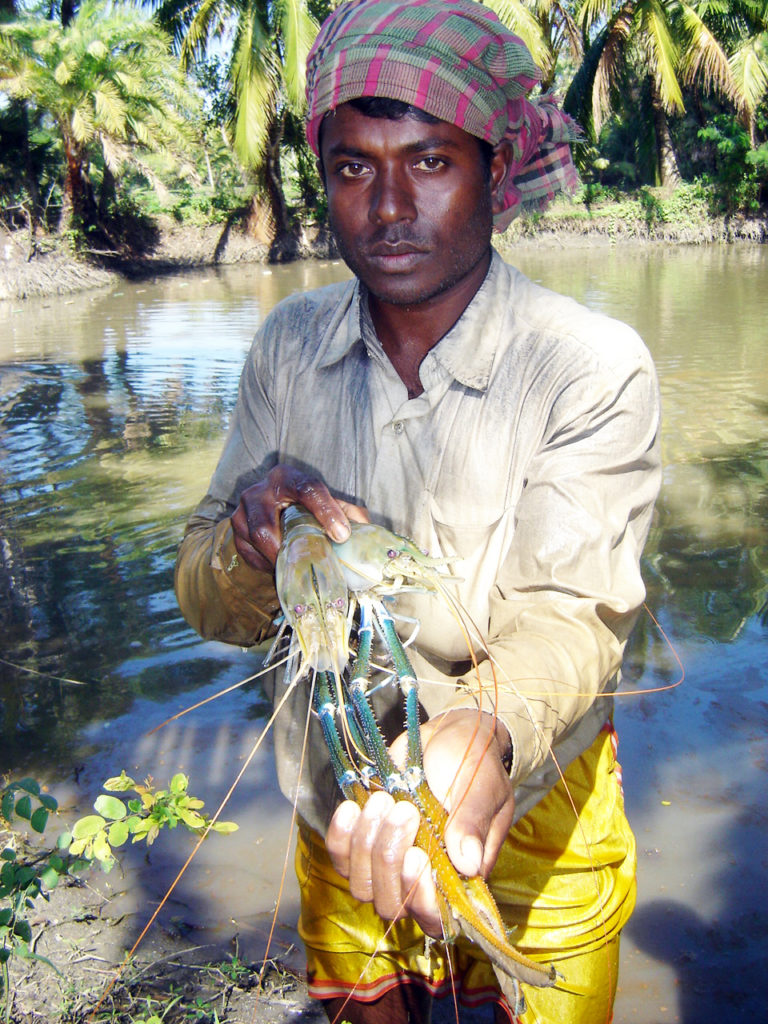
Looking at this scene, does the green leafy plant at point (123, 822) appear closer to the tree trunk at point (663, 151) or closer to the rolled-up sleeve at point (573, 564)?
the rolled-up sleeve at point (573, 564)

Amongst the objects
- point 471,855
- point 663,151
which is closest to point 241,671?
point 471,855

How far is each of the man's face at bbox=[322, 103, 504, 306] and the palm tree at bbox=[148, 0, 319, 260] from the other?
2113 centimetres

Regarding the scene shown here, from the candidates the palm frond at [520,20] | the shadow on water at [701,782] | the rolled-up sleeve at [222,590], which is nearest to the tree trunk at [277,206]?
the palm frond at [520,20]

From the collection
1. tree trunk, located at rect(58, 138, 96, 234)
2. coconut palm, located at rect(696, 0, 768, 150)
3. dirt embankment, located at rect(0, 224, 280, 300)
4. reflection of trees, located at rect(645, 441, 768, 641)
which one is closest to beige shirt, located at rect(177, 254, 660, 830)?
reflection of trees, located at rect(645, 441, 768, 641)

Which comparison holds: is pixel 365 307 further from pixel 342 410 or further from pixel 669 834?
pixel 669 834

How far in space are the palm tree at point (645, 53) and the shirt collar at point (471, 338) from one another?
77.5 feet

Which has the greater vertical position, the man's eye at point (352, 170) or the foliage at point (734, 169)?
the foliage at point (734, 169)

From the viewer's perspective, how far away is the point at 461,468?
184cm

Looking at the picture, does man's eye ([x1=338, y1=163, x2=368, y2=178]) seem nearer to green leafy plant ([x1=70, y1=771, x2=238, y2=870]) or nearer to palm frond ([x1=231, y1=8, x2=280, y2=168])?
green leafy plant ([x1=70, y1=771, x2=238, y2=870])

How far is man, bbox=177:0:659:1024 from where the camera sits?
5.24ft

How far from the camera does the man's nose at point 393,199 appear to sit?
1.77 m

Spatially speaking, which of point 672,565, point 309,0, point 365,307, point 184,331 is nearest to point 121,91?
point 309,0

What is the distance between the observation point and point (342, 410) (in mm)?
2018

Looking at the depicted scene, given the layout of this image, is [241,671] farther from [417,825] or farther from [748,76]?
[748,76]
